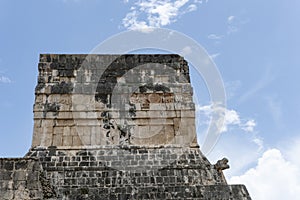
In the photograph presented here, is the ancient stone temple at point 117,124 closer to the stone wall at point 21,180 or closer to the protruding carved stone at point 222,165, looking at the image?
the protruding carved stone at point 222,165

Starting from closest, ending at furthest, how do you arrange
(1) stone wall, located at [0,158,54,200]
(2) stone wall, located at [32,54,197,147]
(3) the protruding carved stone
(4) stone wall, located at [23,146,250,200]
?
(1) stone wall, located at [0,158,54,200] → (4) stone wall, located at [23,146,250,200] → (3) the protruding carved stone → (2) stone wall, located at [32,54,197,147]

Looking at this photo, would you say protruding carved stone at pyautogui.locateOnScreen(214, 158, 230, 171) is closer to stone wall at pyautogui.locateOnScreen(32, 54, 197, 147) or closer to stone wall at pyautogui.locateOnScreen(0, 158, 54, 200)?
stone wall at pyautogui.locateOnScreen(32, 54, 197, 147)

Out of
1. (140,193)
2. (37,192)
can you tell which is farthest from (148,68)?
(37,192)

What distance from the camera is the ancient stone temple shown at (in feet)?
36.4

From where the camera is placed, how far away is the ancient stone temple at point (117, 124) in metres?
11.1

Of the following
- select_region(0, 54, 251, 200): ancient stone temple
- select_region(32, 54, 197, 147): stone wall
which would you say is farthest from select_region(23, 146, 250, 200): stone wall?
select_region(32, 54, 197, 147): stone wall

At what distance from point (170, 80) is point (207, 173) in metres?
3.76

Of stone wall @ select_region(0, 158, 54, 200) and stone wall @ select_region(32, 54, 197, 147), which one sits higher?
stone wall @ select_region(32, 54, 197, 147)

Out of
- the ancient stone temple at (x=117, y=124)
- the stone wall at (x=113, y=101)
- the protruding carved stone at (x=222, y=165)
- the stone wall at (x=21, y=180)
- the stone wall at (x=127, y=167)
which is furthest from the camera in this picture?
the stone wall at (x=113, y=101)

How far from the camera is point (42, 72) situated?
42.1ft

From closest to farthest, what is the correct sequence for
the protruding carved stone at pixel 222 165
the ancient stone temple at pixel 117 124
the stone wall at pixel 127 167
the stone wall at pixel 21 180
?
the stone wall at pixel 21 180, the stone wall at pixel 127 167, the ancient stone temple at pixel 117 124, the protruding carved stone at pixel 222 165

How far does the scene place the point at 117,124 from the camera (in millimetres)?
12266

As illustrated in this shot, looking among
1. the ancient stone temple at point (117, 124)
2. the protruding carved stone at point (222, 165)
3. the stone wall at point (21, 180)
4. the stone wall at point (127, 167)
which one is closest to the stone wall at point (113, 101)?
the ancient stone temple at point (117, 124)

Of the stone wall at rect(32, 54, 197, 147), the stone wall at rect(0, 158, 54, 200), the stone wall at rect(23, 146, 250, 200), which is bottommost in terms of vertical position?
the stone wall at rect(0, 158, 54, 200)
